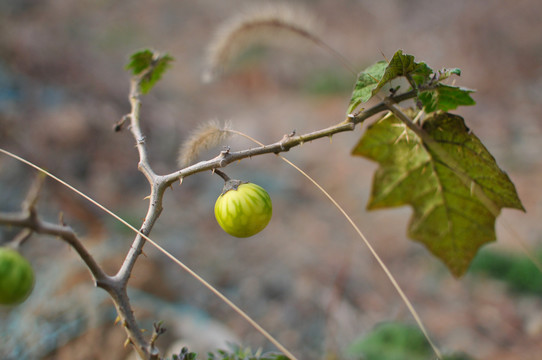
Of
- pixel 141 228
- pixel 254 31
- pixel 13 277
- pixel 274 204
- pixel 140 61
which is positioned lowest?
pixel 13 277

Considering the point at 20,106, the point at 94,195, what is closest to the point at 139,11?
the point at 20,106

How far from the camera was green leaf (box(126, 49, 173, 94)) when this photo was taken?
136 cm

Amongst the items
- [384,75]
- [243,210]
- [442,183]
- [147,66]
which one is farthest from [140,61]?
[442,183]

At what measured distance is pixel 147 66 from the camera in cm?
140

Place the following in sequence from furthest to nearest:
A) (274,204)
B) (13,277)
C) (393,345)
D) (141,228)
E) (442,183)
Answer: (274,204)
(393,345)
(442,183)
(141,228)
(13,277)

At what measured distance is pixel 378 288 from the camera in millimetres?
3889

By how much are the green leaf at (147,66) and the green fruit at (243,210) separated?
1.92ft

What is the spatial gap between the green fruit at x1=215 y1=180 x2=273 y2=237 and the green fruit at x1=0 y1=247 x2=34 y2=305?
0.39 meters

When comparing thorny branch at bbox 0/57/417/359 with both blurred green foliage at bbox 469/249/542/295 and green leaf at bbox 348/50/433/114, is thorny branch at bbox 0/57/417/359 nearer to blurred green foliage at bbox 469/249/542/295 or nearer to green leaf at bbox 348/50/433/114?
green leaf at bbox 348/50/433/114

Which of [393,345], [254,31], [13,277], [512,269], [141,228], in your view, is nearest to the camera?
[13,277]

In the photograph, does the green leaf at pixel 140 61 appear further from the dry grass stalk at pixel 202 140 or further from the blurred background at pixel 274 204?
the blurred background at pixel 274 204

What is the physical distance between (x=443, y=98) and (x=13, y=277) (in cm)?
102

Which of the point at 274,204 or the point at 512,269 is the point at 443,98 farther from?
the point at 274,204

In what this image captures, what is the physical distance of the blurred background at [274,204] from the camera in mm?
2807
